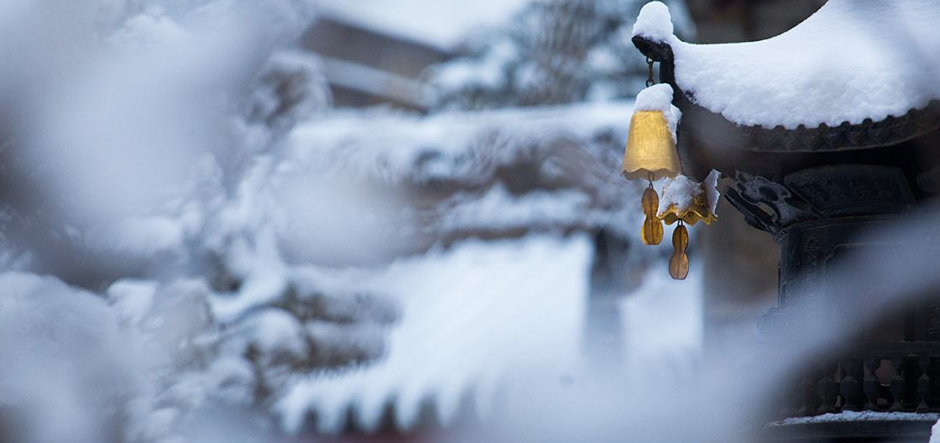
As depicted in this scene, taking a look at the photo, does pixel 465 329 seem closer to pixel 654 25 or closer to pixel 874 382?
pixel 654 25

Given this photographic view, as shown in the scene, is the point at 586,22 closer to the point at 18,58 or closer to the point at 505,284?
the point at 505,284

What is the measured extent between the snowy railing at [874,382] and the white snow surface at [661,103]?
915 millimetres

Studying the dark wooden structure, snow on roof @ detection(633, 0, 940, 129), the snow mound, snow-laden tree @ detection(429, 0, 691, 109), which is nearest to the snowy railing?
the dark wooden structure

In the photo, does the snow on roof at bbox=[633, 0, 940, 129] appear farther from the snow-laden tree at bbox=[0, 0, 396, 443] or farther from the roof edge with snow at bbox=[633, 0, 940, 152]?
the snow-laden tree at bbox=[0, 0, 396, 443]

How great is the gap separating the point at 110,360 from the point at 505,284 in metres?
5.72

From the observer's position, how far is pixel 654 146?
4.43m

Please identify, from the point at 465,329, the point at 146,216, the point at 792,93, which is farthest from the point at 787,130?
the point at 465,329

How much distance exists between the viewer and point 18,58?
724 cm

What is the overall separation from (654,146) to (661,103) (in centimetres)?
15

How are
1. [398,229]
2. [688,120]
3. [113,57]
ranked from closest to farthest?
1. [688,120]
2. [113,57]
3. [398,229]

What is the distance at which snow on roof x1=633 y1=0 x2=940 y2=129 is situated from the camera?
4070 millimetres

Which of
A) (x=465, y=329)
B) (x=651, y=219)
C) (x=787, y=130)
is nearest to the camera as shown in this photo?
(x=787, y=130)

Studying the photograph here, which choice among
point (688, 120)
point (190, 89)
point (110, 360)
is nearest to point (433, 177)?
point (190, 89)

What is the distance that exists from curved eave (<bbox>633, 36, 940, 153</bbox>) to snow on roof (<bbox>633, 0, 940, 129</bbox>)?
0.02 m
